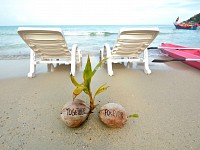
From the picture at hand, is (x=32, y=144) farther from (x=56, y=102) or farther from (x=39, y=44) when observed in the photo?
(x=39, y=44)

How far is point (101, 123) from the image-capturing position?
1.88 m

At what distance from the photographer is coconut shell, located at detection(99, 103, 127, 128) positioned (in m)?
1.68

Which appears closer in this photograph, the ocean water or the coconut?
the coconut

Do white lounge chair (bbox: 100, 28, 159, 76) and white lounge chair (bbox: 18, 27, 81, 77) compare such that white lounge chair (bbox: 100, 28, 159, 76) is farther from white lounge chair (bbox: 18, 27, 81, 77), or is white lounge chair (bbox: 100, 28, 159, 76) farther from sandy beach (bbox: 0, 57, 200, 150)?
white lounge chair (bbox: 18, 27, 81, 77)

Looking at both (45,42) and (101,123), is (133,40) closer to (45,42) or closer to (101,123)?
(45,42)

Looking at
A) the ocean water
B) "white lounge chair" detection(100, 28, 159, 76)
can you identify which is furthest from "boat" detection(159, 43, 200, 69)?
"white lounge chair" detection(100, 28, 159, 76)

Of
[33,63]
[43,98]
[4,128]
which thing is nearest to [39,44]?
[33,63]

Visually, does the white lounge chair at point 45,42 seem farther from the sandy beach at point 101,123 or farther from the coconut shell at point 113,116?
the coconut shell at point 113,116

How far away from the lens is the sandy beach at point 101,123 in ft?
5.32

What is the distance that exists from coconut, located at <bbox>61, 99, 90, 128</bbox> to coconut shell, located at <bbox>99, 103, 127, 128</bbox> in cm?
19

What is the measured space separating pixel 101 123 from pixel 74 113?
1.23 ft

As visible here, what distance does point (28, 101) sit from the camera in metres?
2.54

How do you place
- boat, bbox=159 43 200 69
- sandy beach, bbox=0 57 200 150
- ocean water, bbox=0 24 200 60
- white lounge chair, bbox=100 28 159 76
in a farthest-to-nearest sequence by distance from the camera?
1. ocean water, bbox=0 24 200 60
2. boat, bbox=159 43 200 69
3. white lounge chair, bbox=100 28 159 76
4. sandy beach, bbox=0 57 200 150

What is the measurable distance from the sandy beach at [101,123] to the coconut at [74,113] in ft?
0.44
